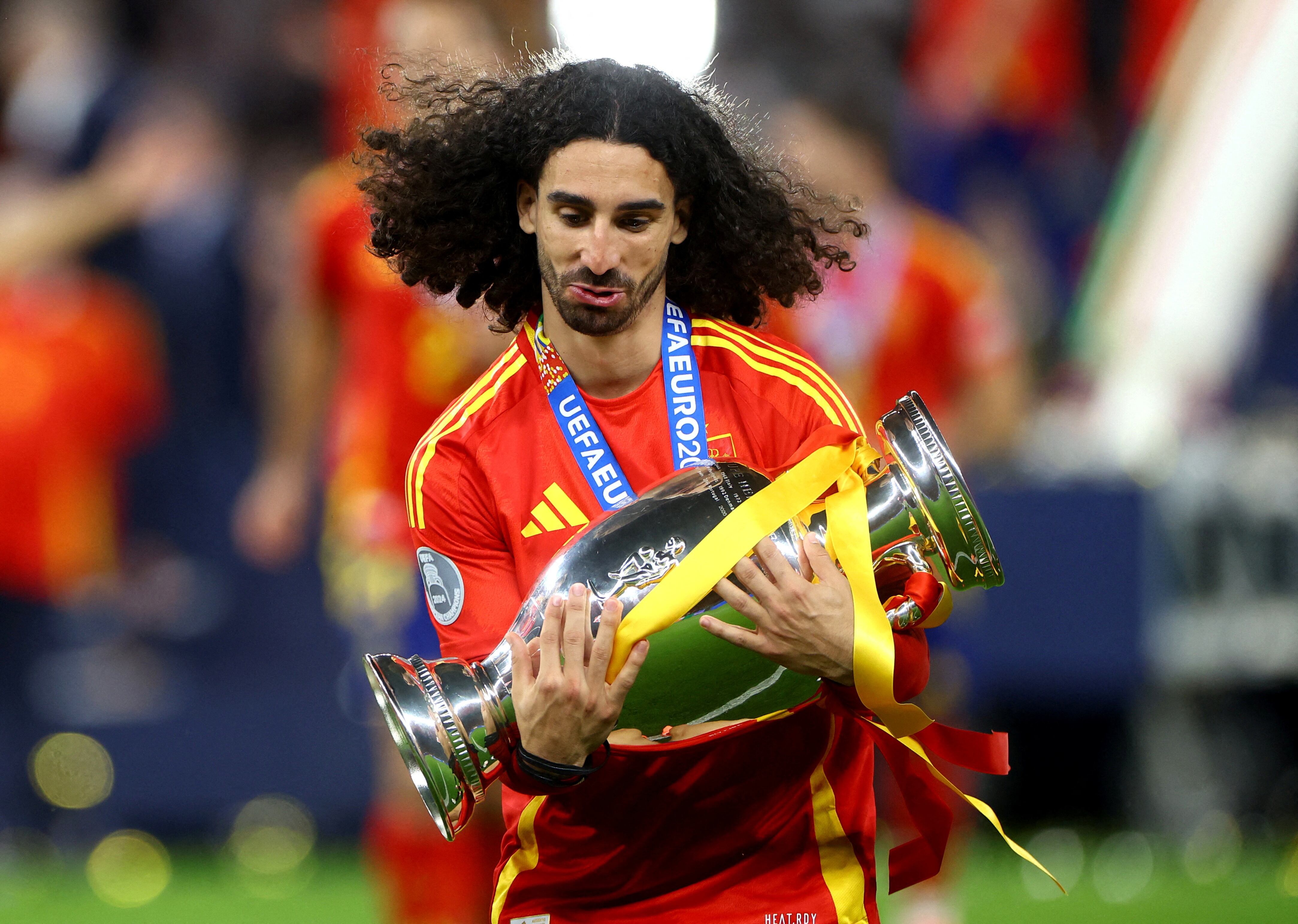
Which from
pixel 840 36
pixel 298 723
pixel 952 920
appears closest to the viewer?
pixel 952 920

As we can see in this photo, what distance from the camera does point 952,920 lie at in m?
5.20

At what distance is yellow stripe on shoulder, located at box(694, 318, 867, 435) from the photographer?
295 cm

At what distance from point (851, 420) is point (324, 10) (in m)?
6.19

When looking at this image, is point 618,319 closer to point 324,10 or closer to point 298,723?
point 298,723

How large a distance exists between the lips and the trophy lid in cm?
48

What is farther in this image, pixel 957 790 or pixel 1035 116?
pixel 1035 116

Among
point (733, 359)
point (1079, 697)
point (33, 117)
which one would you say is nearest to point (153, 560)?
point (33, 117)

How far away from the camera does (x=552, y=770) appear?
2.56 m

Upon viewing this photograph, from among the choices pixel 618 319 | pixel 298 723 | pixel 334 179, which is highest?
pixel 334 179

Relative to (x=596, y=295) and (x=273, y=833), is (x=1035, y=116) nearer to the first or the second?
(x=273, y=833)

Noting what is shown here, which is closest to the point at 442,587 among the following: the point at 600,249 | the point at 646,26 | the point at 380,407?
the point at 600,249

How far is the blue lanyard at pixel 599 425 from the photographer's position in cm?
283

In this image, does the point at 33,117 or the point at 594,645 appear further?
the point at 33,117

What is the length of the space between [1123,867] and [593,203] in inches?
174
